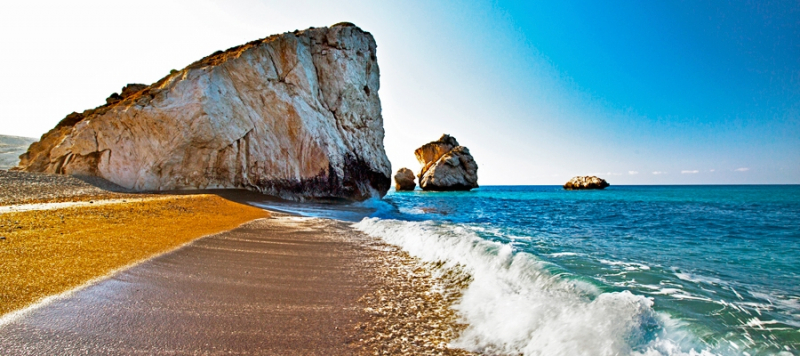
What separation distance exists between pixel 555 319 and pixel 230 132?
20.0 metres

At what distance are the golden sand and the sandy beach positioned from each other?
80mm

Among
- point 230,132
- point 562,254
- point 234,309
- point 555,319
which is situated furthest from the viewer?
point 230,132

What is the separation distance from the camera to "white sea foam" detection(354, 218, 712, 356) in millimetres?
2736

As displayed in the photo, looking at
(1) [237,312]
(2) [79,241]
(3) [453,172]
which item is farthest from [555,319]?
(3) [453,172]

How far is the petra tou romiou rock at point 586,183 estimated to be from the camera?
76500mm

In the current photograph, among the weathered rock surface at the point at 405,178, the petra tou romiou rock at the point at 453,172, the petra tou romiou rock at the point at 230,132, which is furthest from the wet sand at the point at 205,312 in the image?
the weathered rock surface at the point at 405,178

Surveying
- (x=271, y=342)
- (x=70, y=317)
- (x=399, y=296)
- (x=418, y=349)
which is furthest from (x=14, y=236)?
(x=418, y=349)

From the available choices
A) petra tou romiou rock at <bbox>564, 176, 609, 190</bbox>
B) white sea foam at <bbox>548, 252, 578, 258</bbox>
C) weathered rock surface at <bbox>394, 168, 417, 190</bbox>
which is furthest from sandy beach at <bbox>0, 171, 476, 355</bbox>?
petra tou romiou rock at <bbox>564, 176, 609, 190</bbox>

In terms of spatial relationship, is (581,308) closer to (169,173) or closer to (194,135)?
(194,135)

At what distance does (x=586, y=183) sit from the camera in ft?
258

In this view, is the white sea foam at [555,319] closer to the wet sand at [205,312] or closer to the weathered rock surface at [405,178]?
the wet sand at [205,312]

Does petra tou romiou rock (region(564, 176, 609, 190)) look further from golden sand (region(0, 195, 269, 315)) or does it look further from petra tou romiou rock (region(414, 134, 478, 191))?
golden sand (region(0, 195, 269, 315))

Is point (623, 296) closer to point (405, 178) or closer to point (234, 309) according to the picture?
point (234, 309)

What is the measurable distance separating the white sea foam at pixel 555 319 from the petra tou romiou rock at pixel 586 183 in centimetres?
8422
